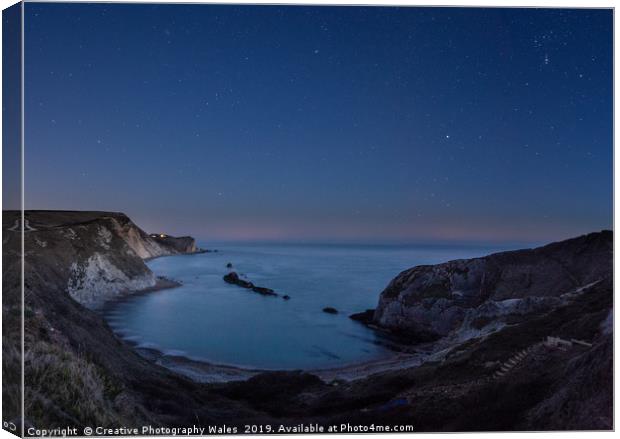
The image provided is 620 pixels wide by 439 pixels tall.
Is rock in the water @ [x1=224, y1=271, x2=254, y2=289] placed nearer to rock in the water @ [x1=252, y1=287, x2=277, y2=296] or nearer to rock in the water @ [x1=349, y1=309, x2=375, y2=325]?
rock in the water @ [x1=252, y1=287, x2=277, y2=296]

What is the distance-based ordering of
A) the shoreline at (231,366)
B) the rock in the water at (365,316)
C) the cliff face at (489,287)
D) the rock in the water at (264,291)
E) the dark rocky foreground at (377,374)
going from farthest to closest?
1. the rock in the water at (264,291)
2. the rock in the water at (365,316)
3. the shoreline at (231,366)
4. the cliff face at (489,287)
5. the dark rocky foreground at (377,374)

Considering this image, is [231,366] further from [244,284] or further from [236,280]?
[236,280]

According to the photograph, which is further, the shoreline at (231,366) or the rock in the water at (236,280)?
the rock in the water at (236,280)

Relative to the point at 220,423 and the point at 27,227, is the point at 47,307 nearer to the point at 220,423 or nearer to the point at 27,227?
the point at 27,227

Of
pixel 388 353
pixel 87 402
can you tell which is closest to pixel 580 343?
pixel 388 353

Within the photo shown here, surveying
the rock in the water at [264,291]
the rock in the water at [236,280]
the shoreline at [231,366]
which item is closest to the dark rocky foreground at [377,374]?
the shoreline at [231,366]

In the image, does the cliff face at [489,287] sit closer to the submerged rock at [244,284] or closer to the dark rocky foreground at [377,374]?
the dark rocky foreground at [377,374]

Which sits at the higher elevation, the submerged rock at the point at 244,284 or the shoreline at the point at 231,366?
the submerged rock at the point at 244,284
